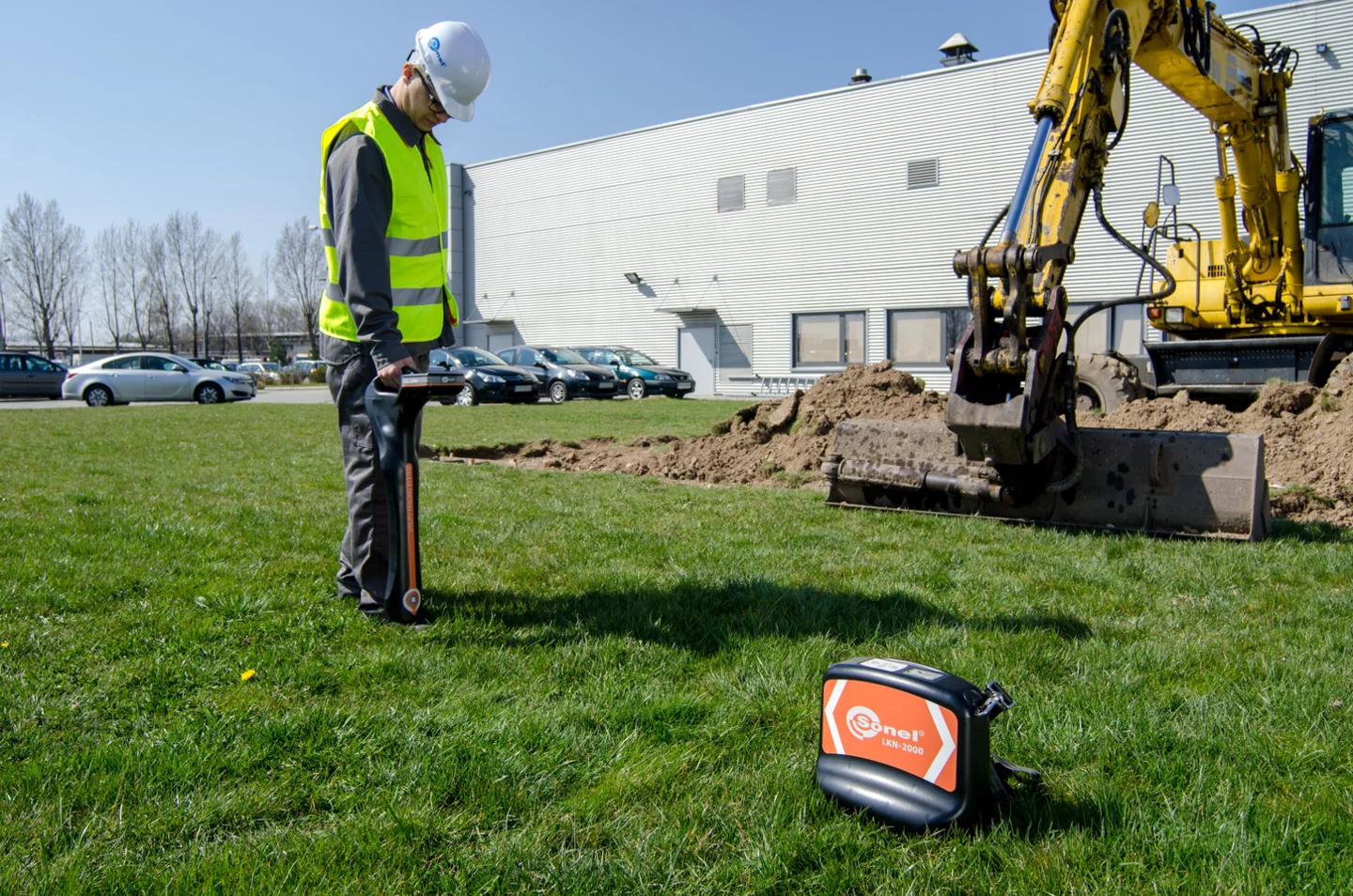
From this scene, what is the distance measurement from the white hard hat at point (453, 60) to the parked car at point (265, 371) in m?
46.1

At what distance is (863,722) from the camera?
2352 mm

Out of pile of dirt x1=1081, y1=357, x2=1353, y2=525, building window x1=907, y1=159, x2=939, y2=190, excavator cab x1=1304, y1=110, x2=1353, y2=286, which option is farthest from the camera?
Result: building window x1=907, y1=159, x2=939, y2=190

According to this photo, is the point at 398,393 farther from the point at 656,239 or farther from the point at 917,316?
the point at 656,239

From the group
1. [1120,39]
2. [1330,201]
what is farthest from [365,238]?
[1330,201]

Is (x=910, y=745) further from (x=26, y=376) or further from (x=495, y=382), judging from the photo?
(x=26, y=376)

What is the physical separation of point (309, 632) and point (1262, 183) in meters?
10.4

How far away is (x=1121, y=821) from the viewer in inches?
92.4

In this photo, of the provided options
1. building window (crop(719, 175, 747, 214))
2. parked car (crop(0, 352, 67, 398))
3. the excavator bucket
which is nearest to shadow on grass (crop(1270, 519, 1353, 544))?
the excavator bucket

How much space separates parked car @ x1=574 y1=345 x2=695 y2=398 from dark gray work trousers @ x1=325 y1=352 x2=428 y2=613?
82.2ft

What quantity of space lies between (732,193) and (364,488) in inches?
1199

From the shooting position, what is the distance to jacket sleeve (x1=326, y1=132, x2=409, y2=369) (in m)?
3.84

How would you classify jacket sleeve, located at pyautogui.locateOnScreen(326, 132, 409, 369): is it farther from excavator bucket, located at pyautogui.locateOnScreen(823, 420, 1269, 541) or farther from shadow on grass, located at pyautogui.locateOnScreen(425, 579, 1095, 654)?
excavator bucket, located at pyautogui.locateOnScreen(823, 420, 1269, 541)

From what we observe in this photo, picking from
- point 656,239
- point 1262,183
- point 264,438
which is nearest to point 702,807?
point 1262,183

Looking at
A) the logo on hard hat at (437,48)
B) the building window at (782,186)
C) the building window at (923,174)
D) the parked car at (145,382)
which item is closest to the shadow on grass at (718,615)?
the logo on hard hat at (437,48)
